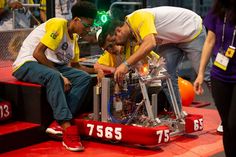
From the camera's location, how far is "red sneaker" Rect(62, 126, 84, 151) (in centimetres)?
462

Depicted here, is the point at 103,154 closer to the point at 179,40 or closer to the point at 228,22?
the point at 179,40

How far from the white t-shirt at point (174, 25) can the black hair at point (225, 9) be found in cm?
157

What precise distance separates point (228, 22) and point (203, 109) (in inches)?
132

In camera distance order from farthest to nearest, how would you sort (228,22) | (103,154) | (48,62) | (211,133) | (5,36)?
(5,36), (211,133), (48,62), (103,154), (228,22)

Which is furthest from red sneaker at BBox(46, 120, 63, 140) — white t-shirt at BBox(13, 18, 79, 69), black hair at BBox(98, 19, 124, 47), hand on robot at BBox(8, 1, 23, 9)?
hand on robot at BBox(8, 1, 23, 9)

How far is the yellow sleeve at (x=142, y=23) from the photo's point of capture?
4.61 meters

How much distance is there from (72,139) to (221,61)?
1.79 meters

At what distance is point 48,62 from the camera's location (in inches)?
193

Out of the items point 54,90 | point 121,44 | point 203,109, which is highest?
point 121,44

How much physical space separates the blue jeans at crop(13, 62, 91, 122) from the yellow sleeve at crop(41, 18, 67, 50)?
0.70 feet

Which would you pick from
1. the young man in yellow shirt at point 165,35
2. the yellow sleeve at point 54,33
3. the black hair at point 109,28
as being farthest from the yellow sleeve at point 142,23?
the yellow sleeve at point 54,33

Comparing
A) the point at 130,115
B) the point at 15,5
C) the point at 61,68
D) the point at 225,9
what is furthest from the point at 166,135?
the point at 15,5

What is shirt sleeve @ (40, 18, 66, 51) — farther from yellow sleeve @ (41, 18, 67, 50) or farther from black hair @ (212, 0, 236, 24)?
black hair @ (212, 0, 236, 24)

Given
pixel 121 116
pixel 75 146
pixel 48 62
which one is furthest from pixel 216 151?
pixel 48 62
